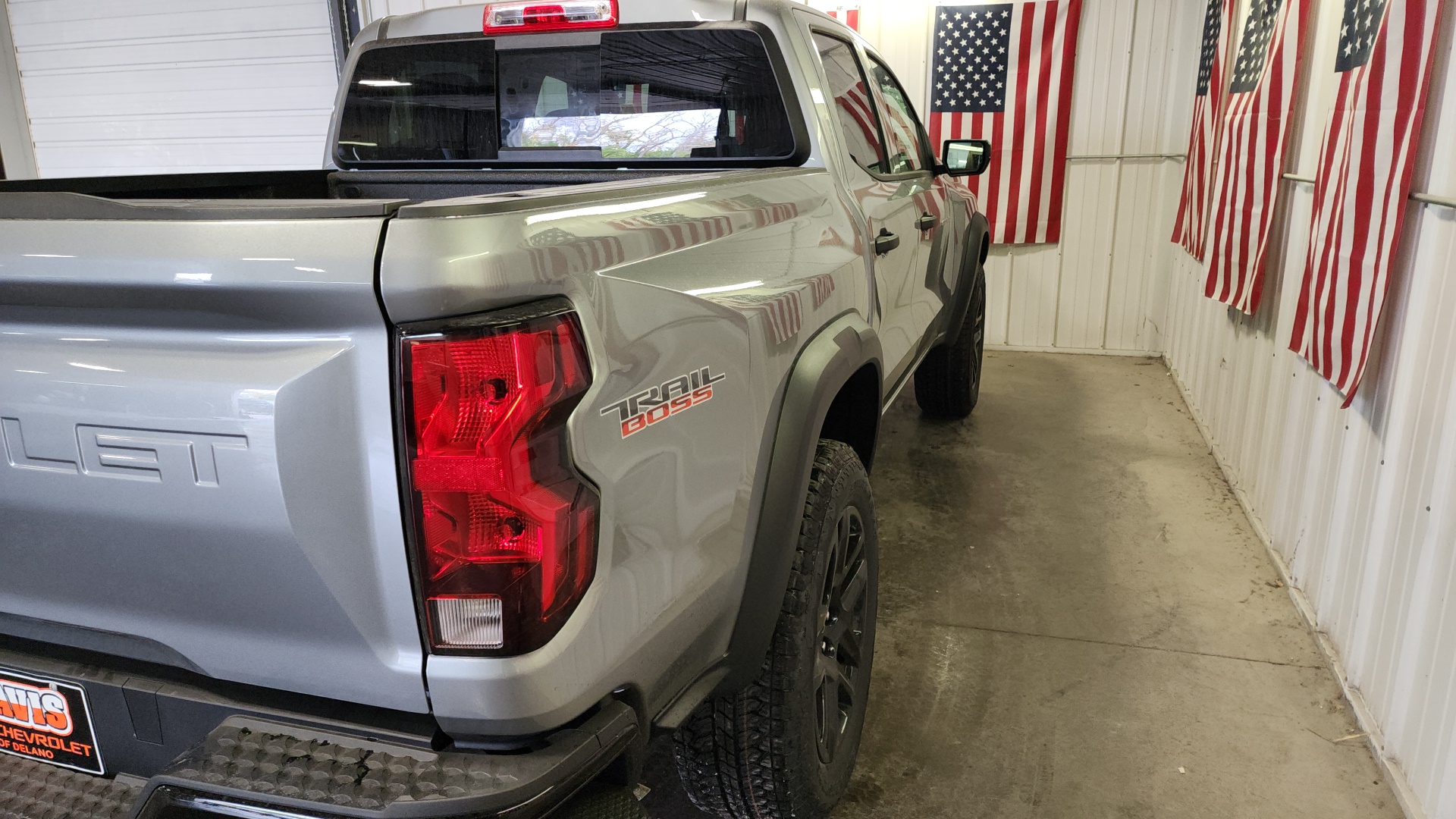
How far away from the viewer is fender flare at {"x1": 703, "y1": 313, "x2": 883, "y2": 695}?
169 cm

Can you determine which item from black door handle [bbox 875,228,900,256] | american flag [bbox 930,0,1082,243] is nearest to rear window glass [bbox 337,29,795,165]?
black door handle [bbox 875,228,900,256]

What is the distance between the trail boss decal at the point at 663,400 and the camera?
4.03 ft

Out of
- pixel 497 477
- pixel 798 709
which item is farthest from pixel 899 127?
pixel 497 477

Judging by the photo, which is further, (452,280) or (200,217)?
(200,217)

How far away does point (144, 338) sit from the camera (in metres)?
1.15

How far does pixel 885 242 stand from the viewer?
2.69 m

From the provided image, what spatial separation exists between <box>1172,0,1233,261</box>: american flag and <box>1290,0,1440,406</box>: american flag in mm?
1917

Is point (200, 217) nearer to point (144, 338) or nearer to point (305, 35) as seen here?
point (144, 338)

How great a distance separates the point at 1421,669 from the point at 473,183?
8.81ft

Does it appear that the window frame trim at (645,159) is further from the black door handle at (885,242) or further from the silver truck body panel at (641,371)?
the silver truck body panel at (641,371)

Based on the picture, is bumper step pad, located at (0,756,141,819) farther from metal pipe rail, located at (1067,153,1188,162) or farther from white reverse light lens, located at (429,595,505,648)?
metal pipe rail, located at (1067,153,1188,162)

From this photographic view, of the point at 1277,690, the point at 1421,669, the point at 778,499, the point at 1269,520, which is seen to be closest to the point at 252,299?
the point at 778,499

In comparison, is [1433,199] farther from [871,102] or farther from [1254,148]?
[1254,148]

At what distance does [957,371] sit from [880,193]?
7.51ft
